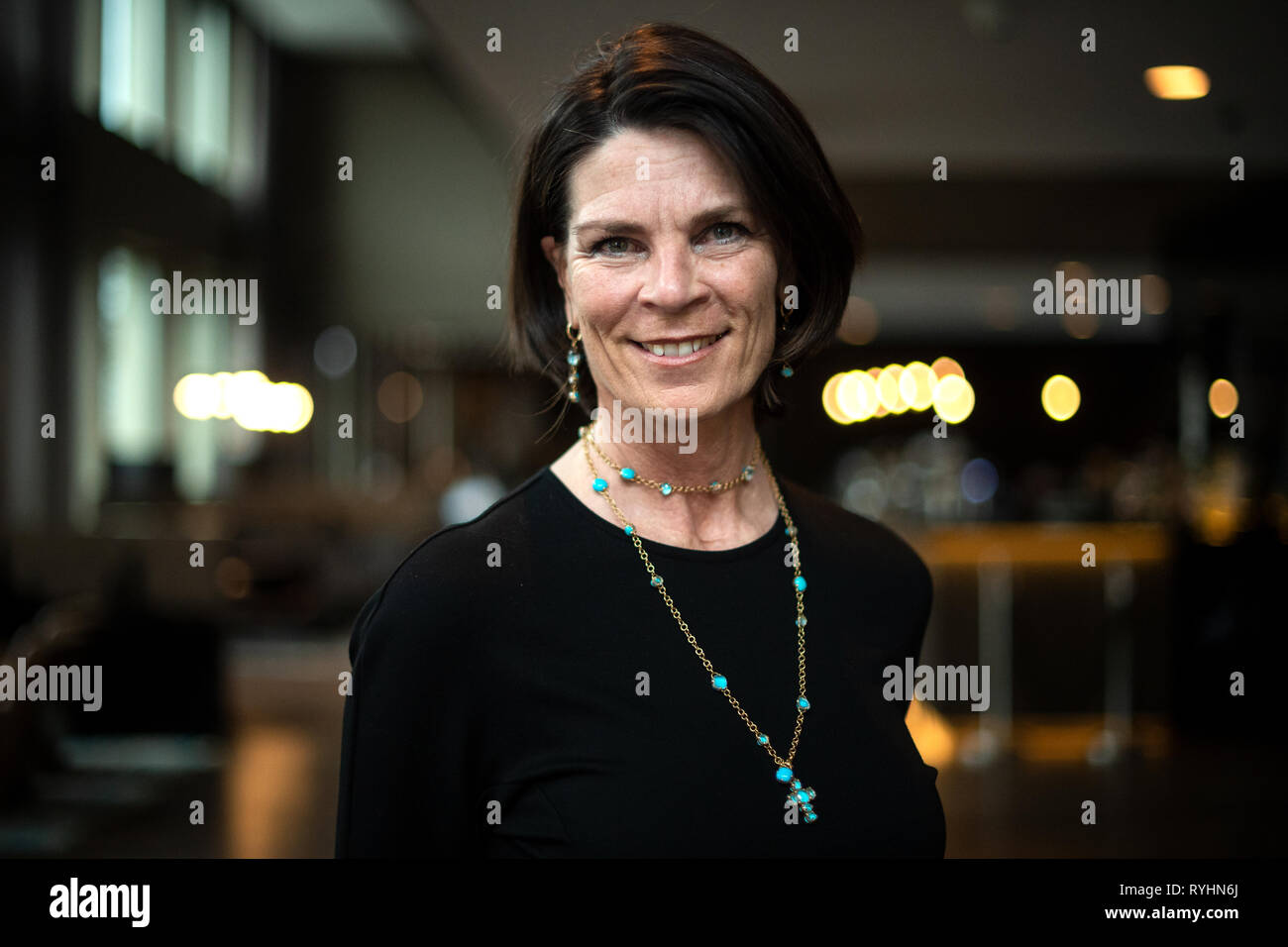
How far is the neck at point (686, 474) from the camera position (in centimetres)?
113

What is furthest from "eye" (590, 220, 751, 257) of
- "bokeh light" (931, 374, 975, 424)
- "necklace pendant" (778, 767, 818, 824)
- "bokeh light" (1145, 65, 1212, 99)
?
"bokeh light" (931, 374, 975, 424)

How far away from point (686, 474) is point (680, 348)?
15 centimetres

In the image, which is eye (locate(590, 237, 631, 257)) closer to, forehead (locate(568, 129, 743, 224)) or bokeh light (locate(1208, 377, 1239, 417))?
forehead (locate(568, 129, 743, 224))

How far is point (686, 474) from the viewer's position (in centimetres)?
114

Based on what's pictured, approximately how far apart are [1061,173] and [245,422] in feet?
21.1

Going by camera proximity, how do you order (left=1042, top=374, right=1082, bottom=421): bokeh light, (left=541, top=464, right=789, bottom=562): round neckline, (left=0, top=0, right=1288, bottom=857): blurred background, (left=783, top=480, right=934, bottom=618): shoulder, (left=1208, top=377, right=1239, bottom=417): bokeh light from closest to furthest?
(left=541, top=464, right=789, bottom=562): round neckline < (left=783, top=480, right=934, bottom=618): shoulder < (left=0, top=0, right=1288, bottom=857): blurred background < (left=1208, top=377, right=1239, bottom=417): bokeh light < (left=1042, top=374, right=1082, bottom=421): bokeh light

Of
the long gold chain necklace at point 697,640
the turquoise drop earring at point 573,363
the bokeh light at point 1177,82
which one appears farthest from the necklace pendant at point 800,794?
the bokeh light at point 1177,82

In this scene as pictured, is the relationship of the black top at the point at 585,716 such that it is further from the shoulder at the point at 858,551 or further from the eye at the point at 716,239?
the eye at the point at 716,239

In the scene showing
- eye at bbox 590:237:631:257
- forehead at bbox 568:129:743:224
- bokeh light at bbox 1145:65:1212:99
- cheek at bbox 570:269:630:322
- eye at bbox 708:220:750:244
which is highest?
bokeh light at bbox 1145:65:1212:99

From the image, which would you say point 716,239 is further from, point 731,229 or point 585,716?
point 585,716

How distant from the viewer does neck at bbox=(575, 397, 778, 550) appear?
113 cm

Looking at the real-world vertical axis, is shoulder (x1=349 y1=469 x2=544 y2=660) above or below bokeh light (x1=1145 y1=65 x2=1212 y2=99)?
below

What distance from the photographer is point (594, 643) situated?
3.46ft

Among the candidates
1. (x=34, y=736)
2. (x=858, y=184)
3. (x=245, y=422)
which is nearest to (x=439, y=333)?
(x=245, y=422)
